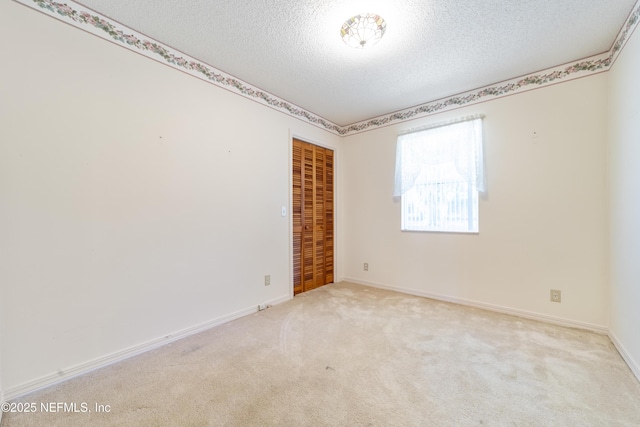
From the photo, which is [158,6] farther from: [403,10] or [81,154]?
[403,10]

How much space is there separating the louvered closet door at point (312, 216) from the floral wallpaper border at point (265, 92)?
0.52m

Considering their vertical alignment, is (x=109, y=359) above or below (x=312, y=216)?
below

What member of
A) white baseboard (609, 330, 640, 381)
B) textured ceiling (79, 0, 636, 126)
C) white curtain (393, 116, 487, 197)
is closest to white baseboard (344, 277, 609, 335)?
white baseboard (609, 330, 640, 381)

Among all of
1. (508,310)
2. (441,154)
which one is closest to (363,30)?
(441,154)

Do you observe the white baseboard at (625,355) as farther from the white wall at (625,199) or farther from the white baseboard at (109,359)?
the white baseboard at (109,359)

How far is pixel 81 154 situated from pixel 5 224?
1.86 ft

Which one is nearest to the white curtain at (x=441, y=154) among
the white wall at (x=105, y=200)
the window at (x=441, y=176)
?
the window at (x=441, y=176)

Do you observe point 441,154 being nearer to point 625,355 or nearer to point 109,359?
point 625,355

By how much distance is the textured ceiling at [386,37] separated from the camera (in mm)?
1715

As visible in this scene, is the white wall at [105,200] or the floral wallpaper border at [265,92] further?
the floral wallpaper border at [265,92]

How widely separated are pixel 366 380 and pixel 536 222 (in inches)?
89.7

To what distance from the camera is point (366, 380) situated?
1.63 m

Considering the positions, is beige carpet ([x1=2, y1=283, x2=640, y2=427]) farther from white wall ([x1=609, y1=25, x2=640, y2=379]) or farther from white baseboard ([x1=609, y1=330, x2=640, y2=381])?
white wall ([x1=609, y1=25, x2=640, y2=379])

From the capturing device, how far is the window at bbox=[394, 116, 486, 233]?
9.38 ft
